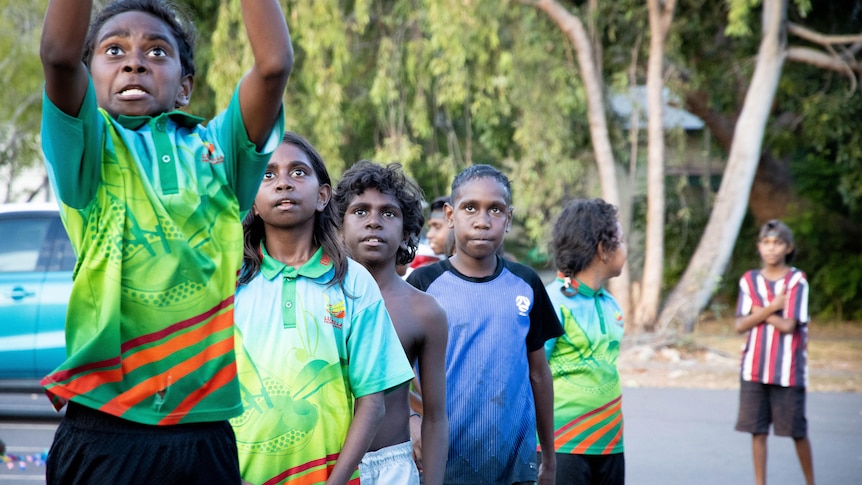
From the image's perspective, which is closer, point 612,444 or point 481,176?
point 481,176

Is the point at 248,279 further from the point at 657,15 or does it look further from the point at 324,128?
the point at 657,15

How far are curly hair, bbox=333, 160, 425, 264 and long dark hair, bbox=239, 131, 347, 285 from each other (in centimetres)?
50

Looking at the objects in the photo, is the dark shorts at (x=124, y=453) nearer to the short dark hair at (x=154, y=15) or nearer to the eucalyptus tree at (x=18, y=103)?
the short dark hair at (x=154, y=15)

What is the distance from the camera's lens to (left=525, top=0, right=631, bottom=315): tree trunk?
14383mm

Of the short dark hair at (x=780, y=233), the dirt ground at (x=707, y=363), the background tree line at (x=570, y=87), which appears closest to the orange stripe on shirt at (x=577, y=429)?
the short dark hair at (x=780, y=233)

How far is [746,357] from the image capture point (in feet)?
22.0

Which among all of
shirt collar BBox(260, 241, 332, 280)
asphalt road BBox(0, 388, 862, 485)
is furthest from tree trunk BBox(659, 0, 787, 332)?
shirt collar BBox(260, 241, 332, 280)

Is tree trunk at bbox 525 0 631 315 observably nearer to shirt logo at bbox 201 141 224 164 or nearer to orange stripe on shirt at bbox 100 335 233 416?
shirt logo at bbox 201 141 224 164

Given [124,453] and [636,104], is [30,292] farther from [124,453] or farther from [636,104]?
[636,104]

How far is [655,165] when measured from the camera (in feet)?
47.7

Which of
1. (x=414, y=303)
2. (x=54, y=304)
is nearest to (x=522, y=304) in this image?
(x=414, y=303)

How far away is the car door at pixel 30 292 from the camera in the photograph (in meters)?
8.55

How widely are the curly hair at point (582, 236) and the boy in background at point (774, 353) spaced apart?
232 centimetres

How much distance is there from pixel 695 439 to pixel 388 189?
5.58 metres
